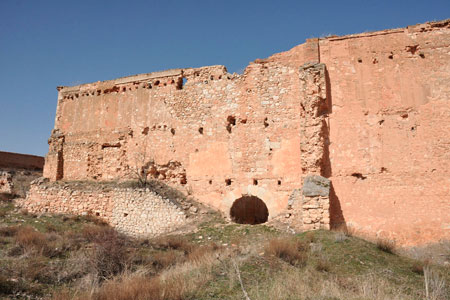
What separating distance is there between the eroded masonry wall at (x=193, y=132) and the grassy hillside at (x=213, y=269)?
7.41 feet

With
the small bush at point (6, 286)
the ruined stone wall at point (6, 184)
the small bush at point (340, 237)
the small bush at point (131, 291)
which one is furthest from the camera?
the ruined stone wall at point (6, 184)

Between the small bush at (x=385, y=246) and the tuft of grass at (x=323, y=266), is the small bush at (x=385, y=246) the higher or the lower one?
the higher one

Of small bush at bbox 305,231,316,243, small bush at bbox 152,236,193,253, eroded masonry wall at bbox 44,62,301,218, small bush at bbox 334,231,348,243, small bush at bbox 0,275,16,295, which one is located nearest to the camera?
small bush at bbox 0,275,16,295

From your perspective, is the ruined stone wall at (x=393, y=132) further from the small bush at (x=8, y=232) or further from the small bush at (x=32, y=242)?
the small bush at (x=8, y=232)

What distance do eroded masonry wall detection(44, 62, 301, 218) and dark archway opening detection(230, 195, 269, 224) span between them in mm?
1222

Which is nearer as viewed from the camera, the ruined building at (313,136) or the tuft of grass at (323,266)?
the tuft of grass at (323,266)

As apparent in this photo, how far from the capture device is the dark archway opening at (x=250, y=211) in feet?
42.7

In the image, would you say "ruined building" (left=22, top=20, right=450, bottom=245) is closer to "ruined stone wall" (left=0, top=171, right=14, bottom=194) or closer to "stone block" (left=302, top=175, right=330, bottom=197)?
"stone block" (left=302, top=175, right=330, bottom=197)

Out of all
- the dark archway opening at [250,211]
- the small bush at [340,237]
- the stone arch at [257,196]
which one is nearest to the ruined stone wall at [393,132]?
the small bush at [340,237]

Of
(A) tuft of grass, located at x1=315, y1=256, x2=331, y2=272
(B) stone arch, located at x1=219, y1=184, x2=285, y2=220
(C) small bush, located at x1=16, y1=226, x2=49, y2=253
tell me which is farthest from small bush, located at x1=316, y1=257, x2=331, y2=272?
(C) small bush, located at x1=16, y1=226, x2=49, y2=253

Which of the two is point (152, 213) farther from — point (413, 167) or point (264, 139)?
point (413, 167)

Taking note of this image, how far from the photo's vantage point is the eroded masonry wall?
1169 cm

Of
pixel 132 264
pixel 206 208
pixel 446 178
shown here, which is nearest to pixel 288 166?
pixel 206 208

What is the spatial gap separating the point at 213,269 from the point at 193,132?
735cm
